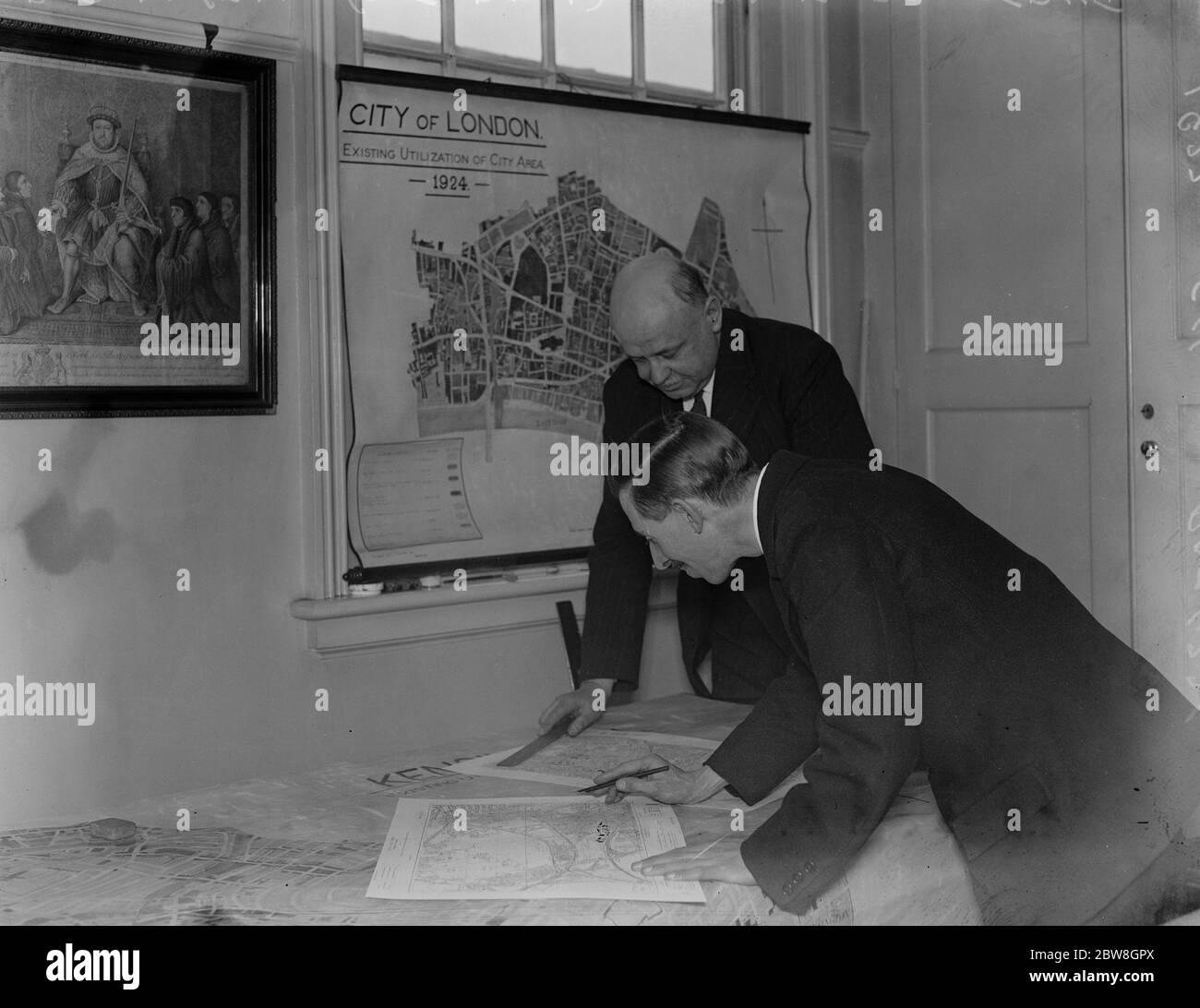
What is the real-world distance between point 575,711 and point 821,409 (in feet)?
2.43

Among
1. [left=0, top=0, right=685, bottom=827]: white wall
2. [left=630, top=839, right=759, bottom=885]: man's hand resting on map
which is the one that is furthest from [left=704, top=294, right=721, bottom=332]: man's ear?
[left=630, top=839, right=759, bottom=885]: man's hand resting on map

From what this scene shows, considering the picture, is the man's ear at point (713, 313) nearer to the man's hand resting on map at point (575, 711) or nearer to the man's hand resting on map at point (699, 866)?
the man's hand resting on map at point (575, 711)

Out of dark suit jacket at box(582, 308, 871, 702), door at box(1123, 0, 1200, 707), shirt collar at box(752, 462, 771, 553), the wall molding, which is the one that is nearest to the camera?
shirt collar at box(752, 462, 771, 553)

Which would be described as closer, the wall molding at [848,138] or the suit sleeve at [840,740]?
the suit sleeve at [840,740]

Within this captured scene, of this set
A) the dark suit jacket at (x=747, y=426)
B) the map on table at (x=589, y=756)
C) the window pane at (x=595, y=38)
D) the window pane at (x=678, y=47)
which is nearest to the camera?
the map on table at (x=589, y=756)

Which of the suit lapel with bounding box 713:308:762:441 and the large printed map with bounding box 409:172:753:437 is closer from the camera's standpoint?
the suit lapel with bounding box 713:308:762:441

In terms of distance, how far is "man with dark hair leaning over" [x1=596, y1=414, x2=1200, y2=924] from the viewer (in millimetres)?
1416

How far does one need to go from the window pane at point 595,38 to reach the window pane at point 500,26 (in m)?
0.06

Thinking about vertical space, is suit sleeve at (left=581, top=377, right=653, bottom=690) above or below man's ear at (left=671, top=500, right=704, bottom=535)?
below

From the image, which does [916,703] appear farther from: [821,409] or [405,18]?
[405,18]

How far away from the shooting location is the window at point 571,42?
2594 mm

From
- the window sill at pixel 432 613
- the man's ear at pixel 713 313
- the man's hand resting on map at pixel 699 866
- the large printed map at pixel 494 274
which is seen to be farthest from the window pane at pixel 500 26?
the man's hand resting on map at pixel 699 866

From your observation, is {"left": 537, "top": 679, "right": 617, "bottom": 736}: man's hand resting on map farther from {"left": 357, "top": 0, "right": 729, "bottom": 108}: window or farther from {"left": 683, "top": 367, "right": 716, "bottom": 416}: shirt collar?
{"left": 357, "top": 0, "right": 729, "bottom": 108}: window
